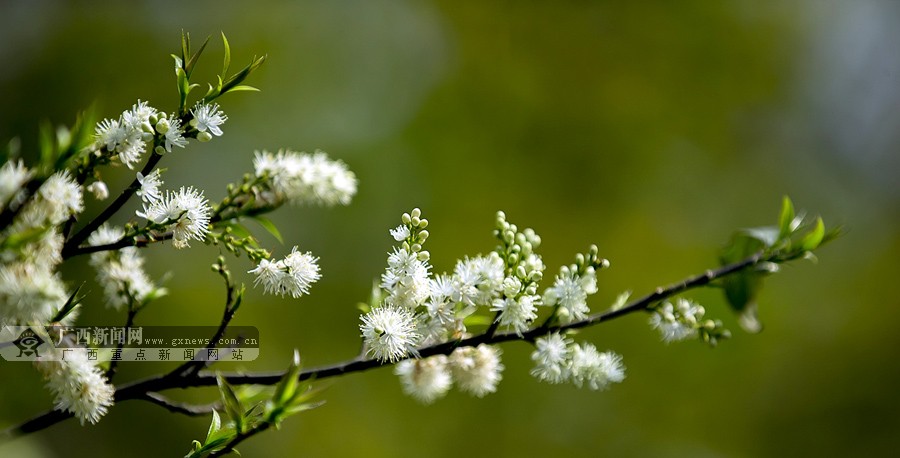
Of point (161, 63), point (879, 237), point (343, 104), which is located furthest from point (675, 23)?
point (161, 63)

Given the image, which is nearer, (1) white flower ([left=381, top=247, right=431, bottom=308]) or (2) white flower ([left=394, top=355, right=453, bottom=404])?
(1) white flower ([left=381, top=247, right=431, bottom=308])

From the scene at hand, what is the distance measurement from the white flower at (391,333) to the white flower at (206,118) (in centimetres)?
16

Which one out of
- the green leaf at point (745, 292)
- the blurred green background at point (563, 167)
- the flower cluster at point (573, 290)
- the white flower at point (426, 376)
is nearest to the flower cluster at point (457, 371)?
Result: the white flower at point (426, 376)

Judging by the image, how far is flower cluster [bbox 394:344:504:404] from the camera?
1.87ft

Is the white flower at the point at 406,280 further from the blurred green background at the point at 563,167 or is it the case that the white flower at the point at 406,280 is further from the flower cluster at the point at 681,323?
the blurred green background at the point at 563,167

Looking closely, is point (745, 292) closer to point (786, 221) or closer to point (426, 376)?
point (786, 221)

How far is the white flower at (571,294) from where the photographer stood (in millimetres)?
484

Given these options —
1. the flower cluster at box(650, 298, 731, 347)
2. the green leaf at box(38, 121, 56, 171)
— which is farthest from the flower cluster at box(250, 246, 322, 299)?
the flower cluster at box(650, 298, 731, 347)

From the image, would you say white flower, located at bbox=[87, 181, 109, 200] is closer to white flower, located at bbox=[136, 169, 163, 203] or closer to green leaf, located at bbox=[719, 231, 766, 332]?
white flower, located at bbox=[136, 169, 163, 203]

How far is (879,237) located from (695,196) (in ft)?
1.80

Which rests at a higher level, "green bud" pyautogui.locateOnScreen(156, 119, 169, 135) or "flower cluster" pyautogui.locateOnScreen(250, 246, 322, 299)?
"green bud" pyautogui.locateOnScreen(156, 119, 169, 135)

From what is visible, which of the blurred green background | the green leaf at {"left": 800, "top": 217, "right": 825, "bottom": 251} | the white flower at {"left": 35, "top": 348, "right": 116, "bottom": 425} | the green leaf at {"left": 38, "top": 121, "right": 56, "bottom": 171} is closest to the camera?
the green leaf at {"left": 38, "top": 121, "right": 56, "bottom": 171}

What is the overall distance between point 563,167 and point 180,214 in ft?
5.67

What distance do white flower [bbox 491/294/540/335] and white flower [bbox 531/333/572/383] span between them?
4cm
